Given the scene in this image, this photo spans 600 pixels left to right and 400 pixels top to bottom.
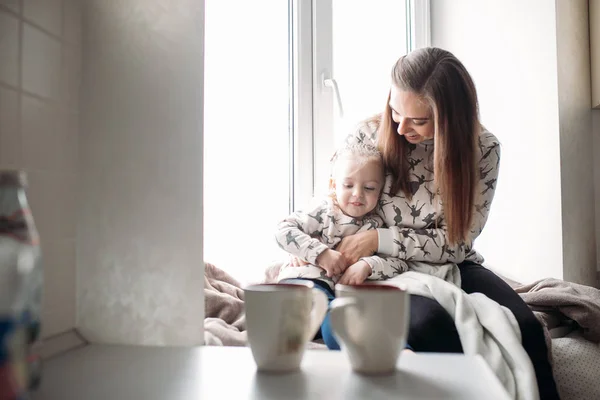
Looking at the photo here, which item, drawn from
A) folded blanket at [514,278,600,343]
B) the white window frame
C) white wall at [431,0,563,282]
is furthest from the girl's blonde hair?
white wall at [431,0,563,282]

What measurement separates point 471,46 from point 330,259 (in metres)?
1.16

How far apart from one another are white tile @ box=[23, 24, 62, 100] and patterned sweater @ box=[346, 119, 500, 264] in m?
0.99

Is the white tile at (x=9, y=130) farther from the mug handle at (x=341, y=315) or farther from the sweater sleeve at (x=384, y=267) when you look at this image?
the sweater sleeve at (x=384, y=267)

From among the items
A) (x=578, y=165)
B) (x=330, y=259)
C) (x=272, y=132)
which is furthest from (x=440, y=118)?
(x=578, y=165)

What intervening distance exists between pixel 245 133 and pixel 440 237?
731 mm

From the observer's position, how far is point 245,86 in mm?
1815

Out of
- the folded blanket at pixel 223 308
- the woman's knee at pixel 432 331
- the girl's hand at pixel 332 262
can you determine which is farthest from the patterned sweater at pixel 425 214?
the folded blanket at pixel 223 308

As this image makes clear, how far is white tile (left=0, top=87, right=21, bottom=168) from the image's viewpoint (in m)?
0.48

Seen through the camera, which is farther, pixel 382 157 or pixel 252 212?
pixel 252 212

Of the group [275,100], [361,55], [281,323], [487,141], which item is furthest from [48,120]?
[361,55]

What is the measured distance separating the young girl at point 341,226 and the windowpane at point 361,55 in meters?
0.50

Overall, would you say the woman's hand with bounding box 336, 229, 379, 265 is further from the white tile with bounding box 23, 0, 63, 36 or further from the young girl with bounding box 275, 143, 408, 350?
the white tile with bounding box 23, 0, 63, 36

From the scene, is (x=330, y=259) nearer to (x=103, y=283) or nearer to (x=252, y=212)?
(x=252, y=212)

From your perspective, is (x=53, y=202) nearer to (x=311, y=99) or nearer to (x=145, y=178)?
(x=145, y=178)
